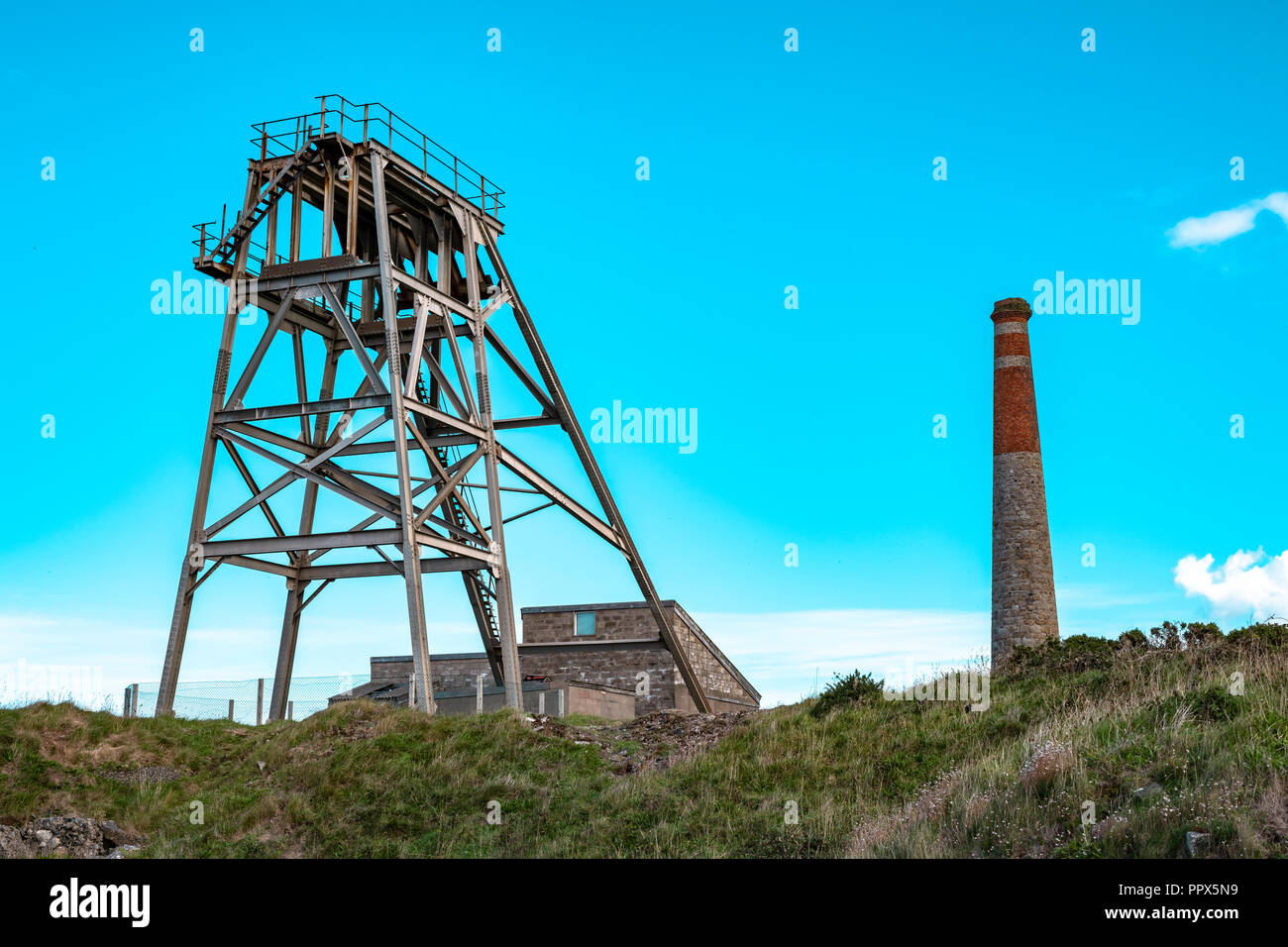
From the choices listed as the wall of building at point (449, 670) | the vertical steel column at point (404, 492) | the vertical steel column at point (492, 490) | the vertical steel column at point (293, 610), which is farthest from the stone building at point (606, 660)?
the vertical steel column at point (404, 492)

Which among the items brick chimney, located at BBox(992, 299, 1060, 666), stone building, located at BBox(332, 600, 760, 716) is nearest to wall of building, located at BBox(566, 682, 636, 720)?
stone building, located at BBox(332, 600, 760, 716)

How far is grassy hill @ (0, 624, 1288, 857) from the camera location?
1260cm

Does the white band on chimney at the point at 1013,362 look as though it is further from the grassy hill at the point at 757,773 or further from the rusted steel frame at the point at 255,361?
the rusted steel frame at the point at 255,361

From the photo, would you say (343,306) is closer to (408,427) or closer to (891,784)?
(408,427)

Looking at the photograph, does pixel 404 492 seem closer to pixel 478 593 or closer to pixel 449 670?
pixel 478 593

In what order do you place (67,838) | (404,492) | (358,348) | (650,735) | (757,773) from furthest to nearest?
(358,348) < (404,492) < (650,735) < (757,773) < (67,838)

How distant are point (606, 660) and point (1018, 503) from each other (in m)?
12.8

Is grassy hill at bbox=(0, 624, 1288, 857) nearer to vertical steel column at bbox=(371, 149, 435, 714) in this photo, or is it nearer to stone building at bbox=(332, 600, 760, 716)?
vertical steel column at bbox=(371, 149, 435, 714)

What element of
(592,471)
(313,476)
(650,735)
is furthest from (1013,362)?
(313,476)

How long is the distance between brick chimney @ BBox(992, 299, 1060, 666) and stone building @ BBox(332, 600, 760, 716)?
9.03 metres

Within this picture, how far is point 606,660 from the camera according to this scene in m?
36.8
